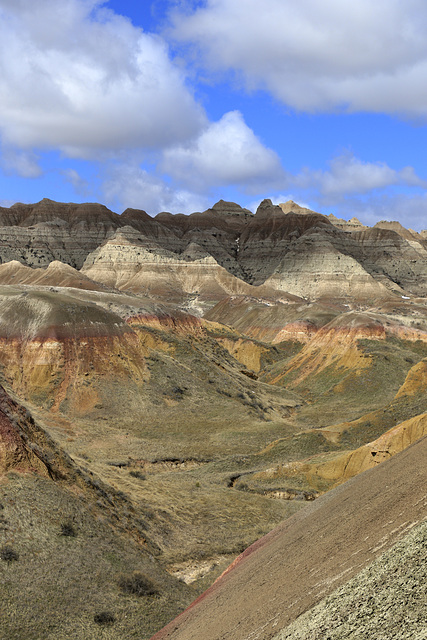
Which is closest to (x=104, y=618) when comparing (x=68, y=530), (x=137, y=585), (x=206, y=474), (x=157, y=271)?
(x=137, y=585)

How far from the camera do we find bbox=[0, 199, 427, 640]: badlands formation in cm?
881

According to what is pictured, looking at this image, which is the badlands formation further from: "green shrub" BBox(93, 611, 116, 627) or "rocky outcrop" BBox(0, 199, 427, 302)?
"rocky outcrop" BBox(0, 199, 427, 302)

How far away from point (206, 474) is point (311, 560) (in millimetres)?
21669

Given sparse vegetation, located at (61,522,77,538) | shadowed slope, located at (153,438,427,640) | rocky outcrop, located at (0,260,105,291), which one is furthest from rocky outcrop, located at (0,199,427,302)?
shadowed slope, located at (153,438,427,640)

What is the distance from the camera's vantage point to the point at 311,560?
984 cm

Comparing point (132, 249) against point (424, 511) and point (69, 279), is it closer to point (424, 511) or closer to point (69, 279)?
point (69, 279)

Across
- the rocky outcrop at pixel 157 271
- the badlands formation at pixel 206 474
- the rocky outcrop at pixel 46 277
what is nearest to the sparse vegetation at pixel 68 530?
the badlands formation at pixel 206 474

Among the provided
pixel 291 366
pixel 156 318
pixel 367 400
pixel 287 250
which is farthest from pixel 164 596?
pixel 287 250

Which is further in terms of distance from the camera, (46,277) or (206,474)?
(46,277)

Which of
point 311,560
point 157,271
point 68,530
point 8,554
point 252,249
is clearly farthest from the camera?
point 252,249

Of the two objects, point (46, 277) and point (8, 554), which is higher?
point (46, 277)

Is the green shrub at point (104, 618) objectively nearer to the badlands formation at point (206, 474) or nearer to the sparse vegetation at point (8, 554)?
the badlands formation at point (206, 474)

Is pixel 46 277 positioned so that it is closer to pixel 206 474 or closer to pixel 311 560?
pixel 206 474

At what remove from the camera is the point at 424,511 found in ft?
27.5
